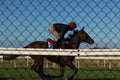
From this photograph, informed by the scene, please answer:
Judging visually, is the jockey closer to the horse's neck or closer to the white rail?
the horse's neck

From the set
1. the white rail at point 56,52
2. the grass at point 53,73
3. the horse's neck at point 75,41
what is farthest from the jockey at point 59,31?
the white rail at point 56,52

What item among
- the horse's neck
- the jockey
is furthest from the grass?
the jockey

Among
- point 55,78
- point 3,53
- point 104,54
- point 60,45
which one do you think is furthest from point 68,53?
point 55,78

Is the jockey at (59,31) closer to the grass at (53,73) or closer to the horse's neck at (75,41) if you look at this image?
the horse's neck at (75,41)

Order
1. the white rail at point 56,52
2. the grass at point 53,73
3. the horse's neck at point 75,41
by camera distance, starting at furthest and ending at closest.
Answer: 1. the grass at point 53,73
2. the horse's neck at point 75,41
3. the white rail at point 56,52

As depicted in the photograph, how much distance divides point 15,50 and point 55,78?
868cm

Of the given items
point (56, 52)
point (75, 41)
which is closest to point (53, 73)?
point (75, 41)

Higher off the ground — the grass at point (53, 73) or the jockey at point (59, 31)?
the jockey at point (59, 31)

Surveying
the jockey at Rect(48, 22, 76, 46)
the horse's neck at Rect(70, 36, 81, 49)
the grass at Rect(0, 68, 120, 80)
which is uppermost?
the jockey at Rect(48, 22, 76, 46)

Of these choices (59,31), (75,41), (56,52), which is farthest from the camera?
(75,41)

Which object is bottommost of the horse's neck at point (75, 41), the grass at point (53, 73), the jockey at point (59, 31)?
the grass at point (53, 73)

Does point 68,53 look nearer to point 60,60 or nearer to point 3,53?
point 3,53

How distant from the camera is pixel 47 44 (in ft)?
38.5

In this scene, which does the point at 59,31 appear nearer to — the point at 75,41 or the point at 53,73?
the point at 75,41
